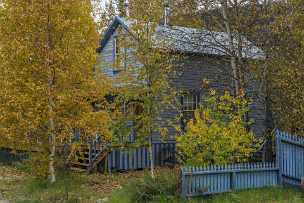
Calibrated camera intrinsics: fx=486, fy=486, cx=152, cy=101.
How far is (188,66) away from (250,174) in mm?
11253

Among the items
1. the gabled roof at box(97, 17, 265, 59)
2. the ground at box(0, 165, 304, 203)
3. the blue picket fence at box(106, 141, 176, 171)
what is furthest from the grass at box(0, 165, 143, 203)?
the gabled roof at box(97, 17, 265, 59)

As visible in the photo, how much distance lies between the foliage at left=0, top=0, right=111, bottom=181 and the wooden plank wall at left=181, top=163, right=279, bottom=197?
4.93 m

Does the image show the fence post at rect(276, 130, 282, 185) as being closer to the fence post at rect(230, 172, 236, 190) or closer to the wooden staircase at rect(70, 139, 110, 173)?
the fence post at rect(230, 172, 236, 190)

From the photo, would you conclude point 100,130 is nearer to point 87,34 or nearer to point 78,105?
point 78,105

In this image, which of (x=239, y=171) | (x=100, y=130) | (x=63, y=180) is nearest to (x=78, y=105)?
(x=100, y=130)

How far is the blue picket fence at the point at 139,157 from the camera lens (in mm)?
19500

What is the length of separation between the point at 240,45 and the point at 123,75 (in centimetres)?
494

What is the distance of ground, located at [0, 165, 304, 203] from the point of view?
40.0ft

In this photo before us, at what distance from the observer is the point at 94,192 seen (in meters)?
14.6

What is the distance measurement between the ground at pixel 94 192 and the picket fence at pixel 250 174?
28cm

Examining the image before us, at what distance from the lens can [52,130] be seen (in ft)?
51.6

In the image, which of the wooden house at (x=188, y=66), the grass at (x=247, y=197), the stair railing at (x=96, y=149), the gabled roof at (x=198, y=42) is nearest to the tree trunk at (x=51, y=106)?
the wooden house at (x=188, y=66)

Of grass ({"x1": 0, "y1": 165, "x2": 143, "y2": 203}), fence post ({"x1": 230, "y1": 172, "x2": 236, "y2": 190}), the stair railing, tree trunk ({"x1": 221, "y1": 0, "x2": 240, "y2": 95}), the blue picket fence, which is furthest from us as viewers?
the blue picket fence

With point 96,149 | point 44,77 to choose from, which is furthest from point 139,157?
point 44,77
